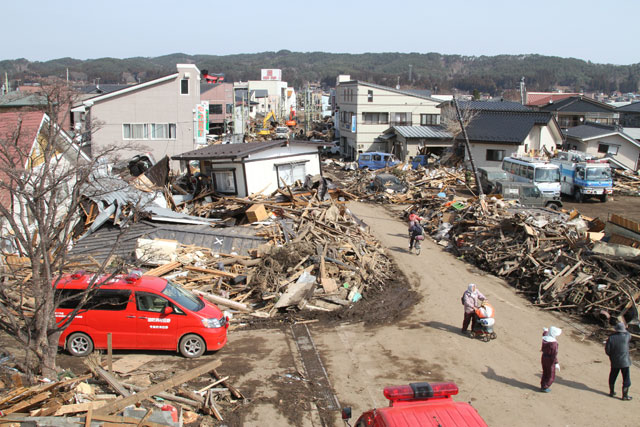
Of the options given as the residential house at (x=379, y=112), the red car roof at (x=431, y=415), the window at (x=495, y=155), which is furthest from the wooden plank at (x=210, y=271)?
the residential house at (x=379, y=112)

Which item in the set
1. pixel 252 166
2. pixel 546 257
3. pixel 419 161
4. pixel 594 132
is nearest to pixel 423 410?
pixel 546 257

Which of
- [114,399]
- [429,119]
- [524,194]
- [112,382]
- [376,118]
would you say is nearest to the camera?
[114,399]

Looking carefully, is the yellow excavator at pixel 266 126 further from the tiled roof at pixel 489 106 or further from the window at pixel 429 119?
the tiled roof at pixel 489 106

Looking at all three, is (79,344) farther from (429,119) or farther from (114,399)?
(429,119)

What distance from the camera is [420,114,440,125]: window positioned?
4972 centimetres

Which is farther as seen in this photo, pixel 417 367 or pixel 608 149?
pixel 608 149

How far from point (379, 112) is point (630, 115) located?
26304mm

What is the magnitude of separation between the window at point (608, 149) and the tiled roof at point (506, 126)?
4745 mm

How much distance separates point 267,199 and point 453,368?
44.0ft

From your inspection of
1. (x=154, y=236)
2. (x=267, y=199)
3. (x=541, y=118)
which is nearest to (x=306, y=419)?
(x=154, y=236)

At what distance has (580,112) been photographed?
50969 mm

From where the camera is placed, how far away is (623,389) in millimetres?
9344

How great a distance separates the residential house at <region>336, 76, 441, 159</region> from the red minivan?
3885 centimetres

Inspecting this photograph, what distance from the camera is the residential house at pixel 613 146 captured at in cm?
3912
